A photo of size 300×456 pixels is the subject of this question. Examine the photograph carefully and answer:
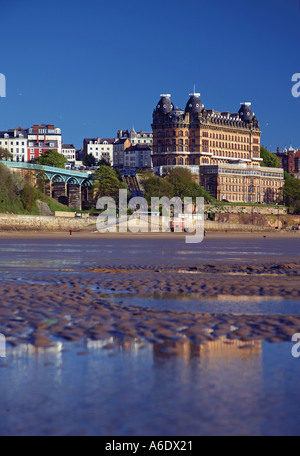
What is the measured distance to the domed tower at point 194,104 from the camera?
580ft

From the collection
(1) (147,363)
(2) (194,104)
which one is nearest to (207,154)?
(2) (194,104)

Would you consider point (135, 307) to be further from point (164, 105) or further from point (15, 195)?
point (164, 105)

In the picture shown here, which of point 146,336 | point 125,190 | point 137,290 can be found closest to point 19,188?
point 125,190

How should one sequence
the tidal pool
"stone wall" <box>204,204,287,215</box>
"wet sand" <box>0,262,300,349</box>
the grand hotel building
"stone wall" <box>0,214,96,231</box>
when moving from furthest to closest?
the grand hotel building < "stone wall" <box>204,204,287,215</box> < "stone wall" <box>0,214,96,231</box> < "wet sand" <box>0,262,300,349</box> < the tidal pool

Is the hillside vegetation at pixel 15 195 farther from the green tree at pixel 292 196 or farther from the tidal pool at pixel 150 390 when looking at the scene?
the green tree at pixel 292 196

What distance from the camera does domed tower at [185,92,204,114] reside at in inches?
6964

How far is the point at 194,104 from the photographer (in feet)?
581

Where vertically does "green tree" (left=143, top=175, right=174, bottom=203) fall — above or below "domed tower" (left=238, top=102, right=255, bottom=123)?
below

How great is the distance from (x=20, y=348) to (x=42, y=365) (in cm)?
125

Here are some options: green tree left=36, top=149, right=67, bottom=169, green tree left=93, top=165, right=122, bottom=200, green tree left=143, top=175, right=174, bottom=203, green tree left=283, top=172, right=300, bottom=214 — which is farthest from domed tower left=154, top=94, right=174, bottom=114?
green tree left=143, top=175, right=174, bottom=203

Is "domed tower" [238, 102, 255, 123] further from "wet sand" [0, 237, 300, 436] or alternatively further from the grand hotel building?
"wet sand" [0, 237, 300, 436]

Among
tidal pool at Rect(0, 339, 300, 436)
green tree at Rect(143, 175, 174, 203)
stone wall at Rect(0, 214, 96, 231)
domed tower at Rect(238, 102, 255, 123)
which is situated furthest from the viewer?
domed tower at Rect(238, 102, 255, 123)
